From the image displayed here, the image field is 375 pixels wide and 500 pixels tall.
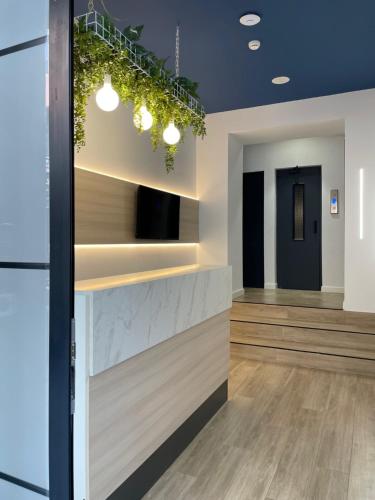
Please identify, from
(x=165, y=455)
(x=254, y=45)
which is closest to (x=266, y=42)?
(x=254, y=45)

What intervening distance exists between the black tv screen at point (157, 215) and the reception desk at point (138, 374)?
1.75 metres

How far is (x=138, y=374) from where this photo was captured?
190cm

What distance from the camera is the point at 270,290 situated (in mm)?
6477

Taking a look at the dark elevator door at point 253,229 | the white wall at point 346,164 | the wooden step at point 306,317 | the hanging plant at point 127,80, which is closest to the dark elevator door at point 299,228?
the dark elevator door at point 253,229

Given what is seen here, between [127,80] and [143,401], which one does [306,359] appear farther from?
[127,80]

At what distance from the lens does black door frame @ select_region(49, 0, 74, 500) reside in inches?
38.2

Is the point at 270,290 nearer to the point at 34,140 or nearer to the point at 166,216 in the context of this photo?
the point at 166,216


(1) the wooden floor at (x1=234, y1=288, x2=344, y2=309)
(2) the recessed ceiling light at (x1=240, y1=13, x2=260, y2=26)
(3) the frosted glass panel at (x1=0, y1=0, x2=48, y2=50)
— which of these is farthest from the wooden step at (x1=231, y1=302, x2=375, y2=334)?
(3) the frosted glass panel at (x1=0, y1=0, x2=48, y2=50)

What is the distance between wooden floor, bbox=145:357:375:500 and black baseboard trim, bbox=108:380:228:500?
0.15 ft

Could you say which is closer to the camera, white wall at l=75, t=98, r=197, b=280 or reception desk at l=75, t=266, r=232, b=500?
reception desk at l=75, t=266, r=232, b=500

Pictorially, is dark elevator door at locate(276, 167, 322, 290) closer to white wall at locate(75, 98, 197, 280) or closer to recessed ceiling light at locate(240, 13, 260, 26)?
white wall at locate(75, 98, 197, 280)

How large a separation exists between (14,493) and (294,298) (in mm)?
4845

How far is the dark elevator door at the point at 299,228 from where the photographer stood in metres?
6.51

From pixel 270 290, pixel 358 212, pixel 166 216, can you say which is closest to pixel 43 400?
pixel 166 216
